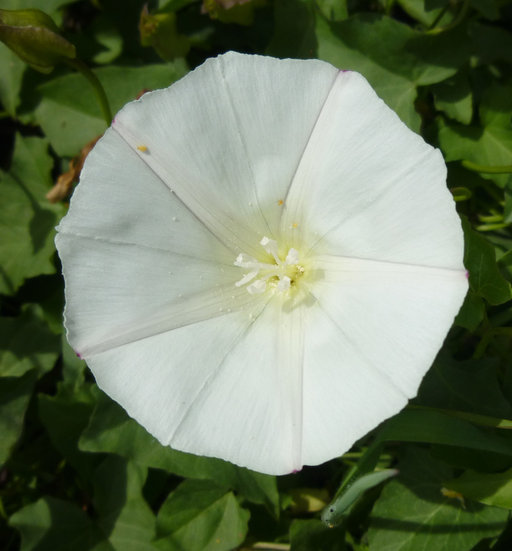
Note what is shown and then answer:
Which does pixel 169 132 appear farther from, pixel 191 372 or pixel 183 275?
pixel 191 372

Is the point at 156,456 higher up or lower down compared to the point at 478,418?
lower down

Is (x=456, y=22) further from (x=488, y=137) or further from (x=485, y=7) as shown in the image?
(x=488, y=137)

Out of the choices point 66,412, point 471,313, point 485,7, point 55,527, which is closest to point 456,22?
point 485,7

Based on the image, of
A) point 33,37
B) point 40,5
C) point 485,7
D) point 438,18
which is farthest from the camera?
point 40,5

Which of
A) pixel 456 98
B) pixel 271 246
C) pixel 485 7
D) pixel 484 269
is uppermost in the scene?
pixel 485 7

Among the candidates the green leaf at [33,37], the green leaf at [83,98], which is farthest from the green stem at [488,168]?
the green leaf at [33,37]

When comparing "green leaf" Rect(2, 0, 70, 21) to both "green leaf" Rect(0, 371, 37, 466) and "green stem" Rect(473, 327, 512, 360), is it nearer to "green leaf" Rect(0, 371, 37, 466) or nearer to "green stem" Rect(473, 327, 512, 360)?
"green leaf" Rect(0, 371, 37, 466)

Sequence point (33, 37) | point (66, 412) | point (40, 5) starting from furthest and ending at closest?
point (66, 412) < point (40, 5) < point (33, 37)
